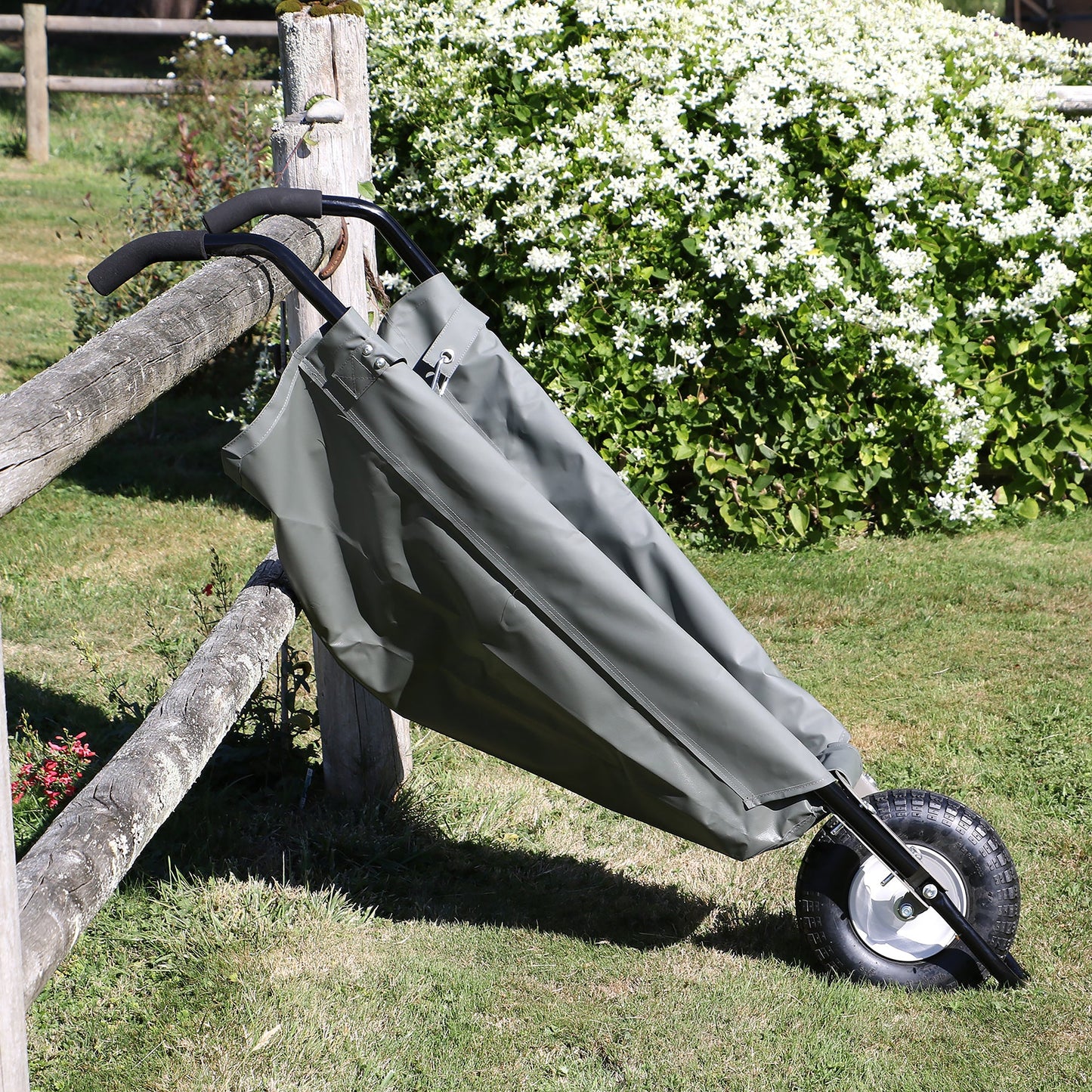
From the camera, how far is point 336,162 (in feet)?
8.66

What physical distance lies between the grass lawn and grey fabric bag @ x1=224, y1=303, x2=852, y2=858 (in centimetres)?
54

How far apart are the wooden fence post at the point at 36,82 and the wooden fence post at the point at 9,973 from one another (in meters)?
11.7

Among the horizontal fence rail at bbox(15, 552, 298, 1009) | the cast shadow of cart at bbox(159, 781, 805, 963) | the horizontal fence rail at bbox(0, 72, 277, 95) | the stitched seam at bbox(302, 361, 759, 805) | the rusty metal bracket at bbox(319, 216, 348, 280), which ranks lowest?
the cast shadow of cart at bbox(159, 781, 805, 963)

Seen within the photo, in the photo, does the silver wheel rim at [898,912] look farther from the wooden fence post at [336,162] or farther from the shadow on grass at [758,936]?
the wooden fence post at [336,162]

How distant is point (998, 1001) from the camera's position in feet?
7.79

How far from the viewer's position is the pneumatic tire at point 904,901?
2.37 m

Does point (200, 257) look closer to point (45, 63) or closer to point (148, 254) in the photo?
point (148, 254)

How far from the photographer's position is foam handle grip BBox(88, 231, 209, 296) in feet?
6.65

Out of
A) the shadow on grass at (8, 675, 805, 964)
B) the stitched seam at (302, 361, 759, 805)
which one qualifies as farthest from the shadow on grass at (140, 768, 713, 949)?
the stitched seam at (302, 361, 759, 805)

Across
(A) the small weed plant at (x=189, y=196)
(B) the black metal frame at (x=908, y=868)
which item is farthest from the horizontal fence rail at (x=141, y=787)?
(A) the small weed plant at (x=189, y=196)

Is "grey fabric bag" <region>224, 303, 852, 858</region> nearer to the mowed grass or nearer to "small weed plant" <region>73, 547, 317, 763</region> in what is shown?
the mowed grass

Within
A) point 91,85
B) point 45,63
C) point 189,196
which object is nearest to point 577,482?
point 189,196

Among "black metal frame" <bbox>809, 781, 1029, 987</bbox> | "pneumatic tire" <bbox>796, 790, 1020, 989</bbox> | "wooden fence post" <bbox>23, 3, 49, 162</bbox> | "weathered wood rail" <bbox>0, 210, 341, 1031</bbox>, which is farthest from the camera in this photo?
"wooden fence post" <bbox>23, 3, 49, 162</bbox>

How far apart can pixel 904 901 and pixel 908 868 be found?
0.40ft
